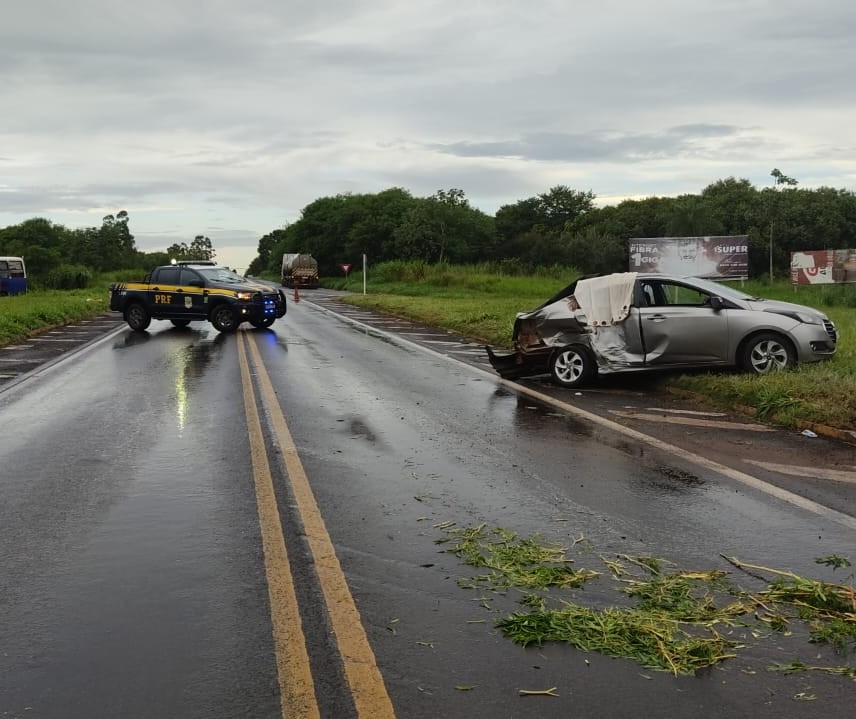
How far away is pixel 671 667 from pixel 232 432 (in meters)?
6.04

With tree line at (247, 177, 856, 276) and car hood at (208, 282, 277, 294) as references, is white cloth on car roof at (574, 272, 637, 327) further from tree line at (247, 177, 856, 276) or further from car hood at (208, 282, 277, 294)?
tree line at (247, 177, 856, 276)

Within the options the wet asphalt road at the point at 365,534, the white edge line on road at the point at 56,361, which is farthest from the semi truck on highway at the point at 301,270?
the wet asphalt road at the point at 365,534

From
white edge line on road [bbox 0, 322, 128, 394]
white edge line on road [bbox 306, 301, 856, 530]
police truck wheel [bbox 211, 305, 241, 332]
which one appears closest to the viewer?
white edge line on road [bbox 306, 301, 856, 530]

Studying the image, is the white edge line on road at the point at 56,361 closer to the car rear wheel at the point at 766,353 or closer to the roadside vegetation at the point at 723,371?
the roadside vegetation at the point at 723,371

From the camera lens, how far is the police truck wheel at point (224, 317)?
2297 centimetres

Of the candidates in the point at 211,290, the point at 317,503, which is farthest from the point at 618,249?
the point at 317,503

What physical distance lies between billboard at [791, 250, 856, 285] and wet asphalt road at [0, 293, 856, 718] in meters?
Result: 37.2

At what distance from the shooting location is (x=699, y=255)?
90.3ft

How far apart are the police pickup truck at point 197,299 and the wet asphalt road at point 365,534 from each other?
1164cm

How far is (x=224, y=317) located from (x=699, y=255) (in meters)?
15.3

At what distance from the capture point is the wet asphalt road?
3400 mm

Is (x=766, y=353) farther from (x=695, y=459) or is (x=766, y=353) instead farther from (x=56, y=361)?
(x=56, y=361)

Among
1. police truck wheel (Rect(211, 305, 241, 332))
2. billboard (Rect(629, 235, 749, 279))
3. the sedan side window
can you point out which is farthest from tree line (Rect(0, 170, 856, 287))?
the sedan side window

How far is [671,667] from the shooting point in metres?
3.55
